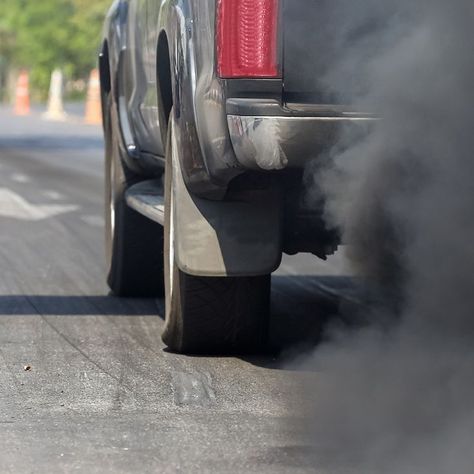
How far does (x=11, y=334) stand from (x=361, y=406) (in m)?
2.11

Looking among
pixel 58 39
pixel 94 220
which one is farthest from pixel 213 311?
pixel 58 39

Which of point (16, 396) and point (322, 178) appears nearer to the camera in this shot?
point (322, 178)

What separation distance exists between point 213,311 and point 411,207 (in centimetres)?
135

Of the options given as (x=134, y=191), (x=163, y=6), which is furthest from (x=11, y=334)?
(x=163, y=6)

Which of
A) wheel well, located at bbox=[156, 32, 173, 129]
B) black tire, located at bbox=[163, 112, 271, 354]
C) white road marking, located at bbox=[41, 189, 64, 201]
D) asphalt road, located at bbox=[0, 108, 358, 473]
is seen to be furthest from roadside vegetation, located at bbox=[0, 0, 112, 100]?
black tire, located at bbox=[163, 112, 271, 354]

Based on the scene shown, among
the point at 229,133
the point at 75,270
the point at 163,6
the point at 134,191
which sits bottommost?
the point at 75,270

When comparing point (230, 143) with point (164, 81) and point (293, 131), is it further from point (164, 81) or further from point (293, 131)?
point (164, 81)

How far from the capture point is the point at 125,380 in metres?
5.57

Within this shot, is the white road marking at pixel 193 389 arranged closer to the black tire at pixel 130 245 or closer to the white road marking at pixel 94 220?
the black tire at pixel 130 245

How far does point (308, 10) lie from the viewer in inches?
190

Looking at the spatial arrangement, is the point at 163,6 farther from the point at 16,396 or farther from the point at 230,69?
the point at 16,396

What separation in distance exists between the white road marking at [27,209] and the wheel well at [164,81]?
17.3 ft

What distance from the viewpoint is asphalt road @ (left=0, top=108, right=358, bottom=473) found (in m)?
4.43

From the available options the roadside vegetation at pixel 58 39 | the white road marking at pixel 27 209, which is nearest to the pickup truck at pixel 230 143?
the white road marking at pixel 27 209
